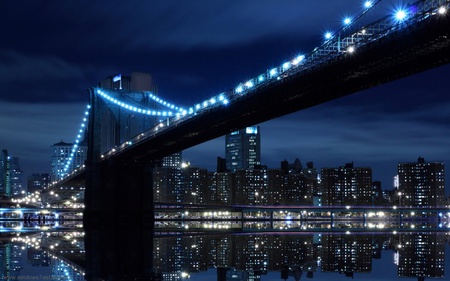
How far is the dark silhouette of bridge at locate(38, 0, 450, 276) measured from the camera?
33219 millimetres

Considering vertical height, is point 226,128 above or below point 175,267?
above

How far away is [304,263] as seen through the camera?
2536 cm

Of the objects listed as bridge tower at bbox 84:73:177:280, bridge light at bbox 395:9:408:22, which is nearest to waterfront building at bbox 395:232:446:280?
bridge light at bbox 395:9:408:22

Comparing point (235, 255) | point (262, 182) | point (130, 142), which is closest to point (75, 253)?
point (235, 255)

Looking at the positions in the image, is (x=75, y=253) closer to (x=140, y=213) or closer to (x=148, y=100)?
(x=140, y=213)

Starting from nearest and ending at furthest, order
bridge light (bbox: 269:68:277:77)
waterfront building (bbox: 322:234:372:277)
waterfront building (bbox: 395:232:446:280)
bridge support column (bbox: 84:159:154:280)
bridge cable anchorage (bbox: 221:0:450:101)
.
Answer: waterfront building (bbox: 395:232:446:280) < waterfront building (bbox: 322:234:372:277) < bridge cable anchorage (bbox: 221:0:450:101) < bridge light (bbox: 269:68:277:77) < bridge support column (bbox: 84:159:154:280)

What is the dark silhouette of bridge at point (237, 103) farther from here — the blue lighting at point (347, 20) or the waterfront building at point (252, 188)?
the waterfront building at point (252, 188)

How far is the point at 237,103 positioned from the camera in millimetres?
52625

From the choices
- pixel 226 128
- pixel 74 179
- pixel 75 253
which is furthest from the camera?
pixel 74 179

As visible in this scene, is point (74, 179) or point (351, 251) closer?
point (351, 251)

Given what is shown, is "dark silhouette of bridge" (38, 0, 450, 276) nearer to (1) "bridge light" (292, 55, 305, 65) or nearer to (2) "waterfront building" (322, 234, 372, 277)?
(1) "bridge light" (292, 55, 305, 65)

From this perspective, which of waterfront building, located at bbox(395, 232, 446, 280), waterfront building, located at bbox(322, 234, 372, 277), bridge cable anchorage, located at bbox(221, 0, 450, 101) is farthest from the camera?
bridge cable anchorage, located at bbox(221, 0, 450, 101)

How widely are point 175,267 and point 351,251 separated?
37.9 feet

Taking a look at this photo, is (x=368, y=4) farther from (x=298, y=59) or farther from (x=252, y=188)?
(x=252, y=188)
